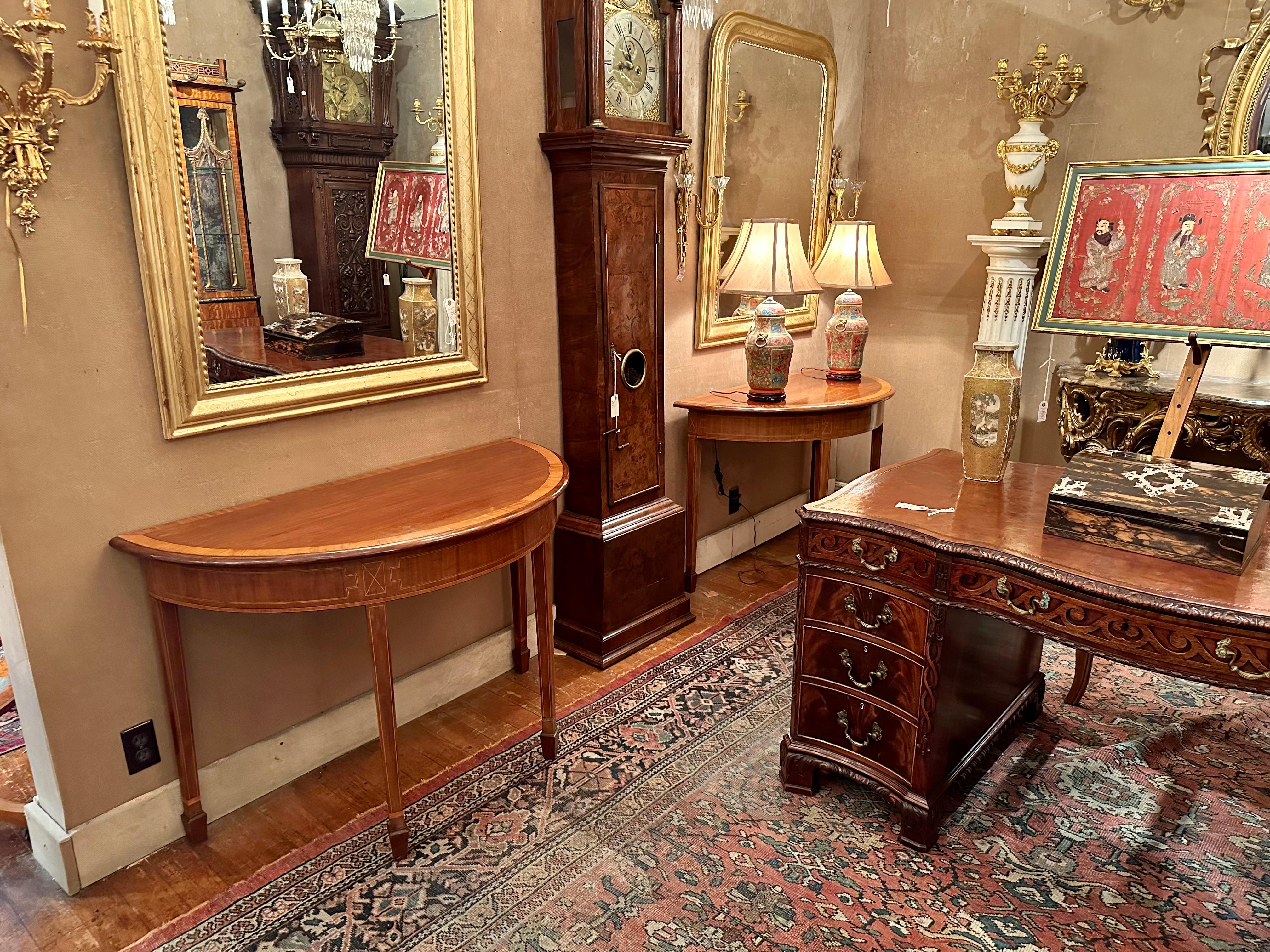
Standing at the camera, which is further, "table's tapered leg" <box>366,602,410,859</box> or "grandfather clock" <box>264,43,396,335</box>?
"grandfather clock" <box>264,43,396,335</box>

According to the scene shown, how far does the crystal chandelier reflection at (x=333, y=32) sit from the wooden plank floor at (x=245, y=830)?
1.60 metres

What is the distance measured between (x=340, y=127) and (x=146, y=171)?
0.54m

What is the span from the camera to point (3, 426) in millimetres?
1635

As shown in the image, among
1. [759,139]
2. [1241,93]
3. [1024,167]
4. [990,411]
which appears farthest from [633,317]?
[1241,93]

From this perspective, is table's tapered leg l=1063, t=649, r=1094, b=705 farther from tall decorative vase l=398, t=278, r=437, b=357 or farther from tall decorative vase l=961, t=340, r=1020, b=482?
tall decorative vase l=398, t=278, r=437, b=357

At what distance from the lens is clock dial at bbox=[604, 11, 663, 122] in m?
2.56

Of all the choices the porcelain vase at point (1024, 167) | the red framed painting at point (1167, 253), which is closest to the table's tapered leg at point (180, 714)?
the red framed painting at point (1167, 253)

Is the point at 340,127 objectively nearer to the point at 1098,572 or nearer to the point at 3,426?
the point at 3,426

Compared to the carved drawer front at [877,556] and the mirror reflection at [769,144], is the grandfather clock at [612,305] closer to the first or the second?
the mirror reflection at [769,144]

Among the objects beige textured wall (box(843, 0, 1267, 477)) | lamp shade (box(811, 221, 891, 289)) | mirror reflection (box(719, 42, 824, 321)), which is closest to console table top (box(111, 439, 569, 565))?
mirror reflection (box(719, 42, 824, 321))

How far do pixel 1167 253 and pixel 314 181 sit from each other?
2.48 metres

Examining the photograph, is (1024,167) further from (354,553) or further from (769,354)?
(354,553)

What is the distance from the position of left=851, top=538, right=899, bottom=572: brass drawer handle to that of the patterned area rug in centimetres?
66

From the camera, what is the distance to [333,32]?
6.73 ft
